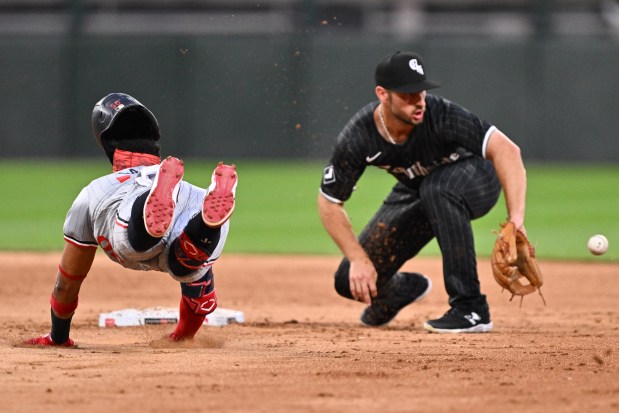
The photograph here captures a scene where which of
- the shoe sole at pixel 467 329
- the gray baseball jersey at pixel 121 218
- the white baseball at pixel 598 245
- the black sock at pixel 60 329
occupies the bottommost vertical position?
the shoe sole at pixel 467 329

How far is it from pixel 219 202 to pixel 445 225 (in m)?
1.59

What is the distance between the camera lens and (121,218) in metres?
4.60

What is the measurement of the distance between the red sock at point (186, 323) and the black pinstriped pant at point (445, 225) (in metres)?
1.11

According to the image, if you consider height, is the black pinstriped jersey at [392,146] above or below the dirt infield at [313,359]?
above

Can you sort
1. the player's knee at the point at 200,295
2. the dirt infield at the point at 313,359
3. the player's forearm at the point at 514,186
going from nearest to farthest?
the dirt infield at the point at 313,359 → the player's knee at the point at 200,295 → the player's forearm at the point at 514,186

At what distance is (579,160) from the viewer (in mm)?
18031

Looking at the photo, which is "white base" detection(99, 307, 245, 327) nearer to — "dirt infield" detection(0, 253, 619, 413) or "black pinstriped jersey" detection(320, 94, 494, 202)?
"dirt infield" detection(0, 253, 619, 413)

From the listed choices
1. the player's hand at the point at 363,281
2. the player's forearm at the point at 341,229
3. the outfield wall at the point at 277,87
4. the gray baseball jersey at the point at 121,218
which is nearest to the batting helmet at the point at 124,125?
the gray baseball jersey at the point at 121,218

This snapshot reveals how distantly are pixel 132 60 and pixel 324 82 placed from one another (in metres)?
3.15

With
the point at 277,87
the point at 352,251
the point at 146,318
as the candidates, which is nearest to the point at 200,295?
the point at 352,251

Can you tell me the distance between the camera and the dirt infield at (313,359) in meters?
3.65

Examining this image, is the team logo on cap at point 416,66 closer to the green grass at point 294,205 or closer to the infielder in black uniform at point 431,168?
the infielder in black uniform at point 431,168

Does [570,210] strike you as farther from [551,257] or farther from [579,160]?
[579,160]

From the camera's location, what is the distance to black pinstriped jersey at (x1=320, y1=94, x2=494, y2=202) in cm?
554
